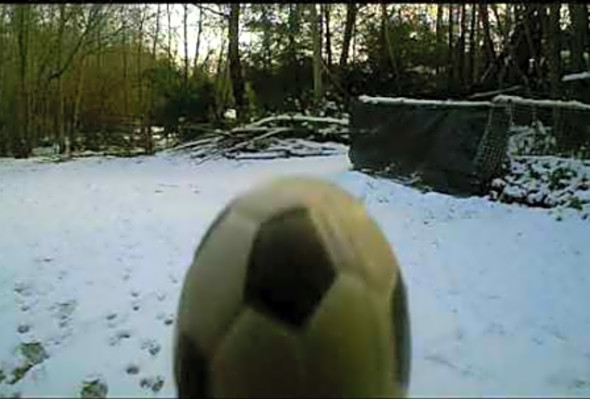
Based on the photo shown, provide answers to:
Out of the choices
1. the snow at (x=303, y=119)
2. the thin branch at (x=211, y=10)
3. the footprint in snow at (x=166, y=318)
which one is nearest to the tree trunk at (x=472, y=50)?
the snow at (x=303, y=119)

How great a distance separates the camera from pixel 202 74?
17703mm

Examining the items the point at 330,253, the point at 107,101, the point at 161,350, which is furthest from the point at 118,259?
the point at 107,101

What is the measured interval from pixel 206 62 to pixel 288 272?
54.3 feet

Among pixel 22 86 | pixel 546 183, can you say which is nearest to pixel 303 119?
pixel 546 183

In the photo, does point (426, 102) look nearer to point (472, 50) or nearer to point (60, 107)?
point (472, 50)

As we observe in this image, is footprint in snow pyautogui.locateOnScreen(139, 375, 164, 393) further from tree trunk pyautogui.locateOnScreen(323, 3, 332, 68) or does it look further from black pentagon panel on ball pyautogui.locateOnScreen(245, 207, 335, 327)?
tree trunk pyautogui.locateOnScreen(323, 3, 332, 68)

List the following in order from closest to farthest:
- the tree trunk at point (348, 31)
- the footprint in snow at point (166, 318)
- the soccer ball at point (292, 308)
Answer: the soccer ball at point (292, 308) < the footprint in snow at point (166, 318) < the tree trunk at point (348, 31)

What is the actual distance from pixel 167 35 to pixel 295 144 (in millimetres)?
6114

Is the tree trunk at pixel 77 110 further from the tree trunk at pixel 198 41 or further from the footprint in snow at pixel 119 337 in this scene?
the footprint in snow at pixel 119 337

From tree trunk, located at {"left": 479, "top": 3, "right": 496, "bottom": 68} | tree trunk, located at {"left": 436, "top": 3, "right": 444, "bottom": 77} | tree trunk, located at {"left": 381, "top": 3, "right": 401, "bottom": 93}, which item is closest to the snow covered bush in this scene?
tree trunk, located at {"left": 479, "top": 3, "right": 496, "bottom": 68}

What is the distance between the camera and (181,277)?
5.38 m

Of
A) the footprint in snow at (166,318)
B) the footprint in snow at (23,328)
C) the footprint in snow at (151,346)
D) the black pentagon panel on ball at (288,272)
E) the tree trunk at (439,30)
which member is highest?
the tree trunk at (439,30)

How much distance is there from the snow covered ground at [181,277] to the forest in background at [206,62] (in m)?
6.89

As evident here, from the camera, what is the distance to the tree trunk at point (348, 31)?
53.7 ft
